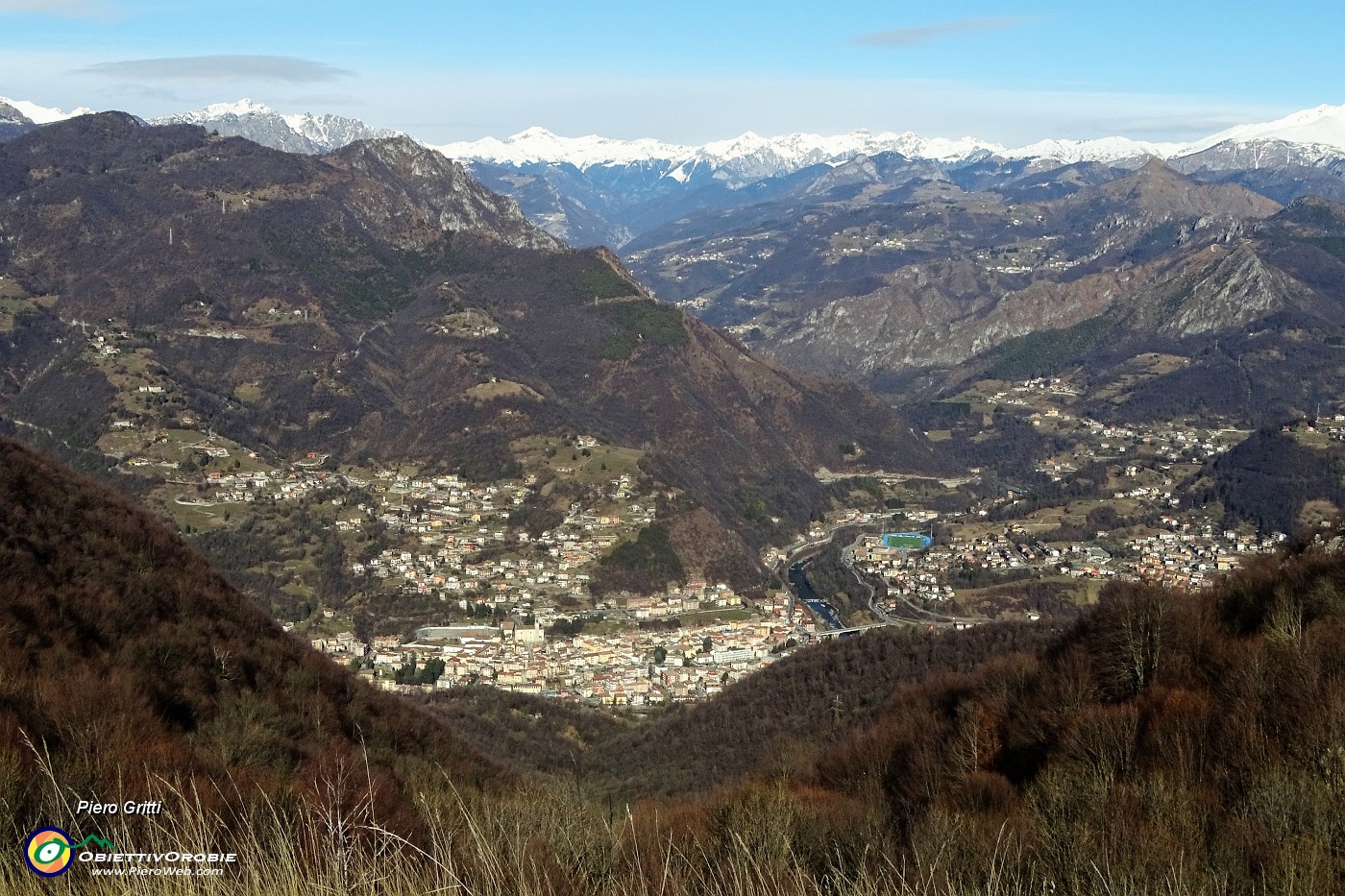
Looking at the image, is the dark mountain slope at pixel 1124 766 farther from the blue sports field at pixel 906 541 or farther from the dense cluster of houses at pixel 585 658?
the blue sports field at pixel 906 541

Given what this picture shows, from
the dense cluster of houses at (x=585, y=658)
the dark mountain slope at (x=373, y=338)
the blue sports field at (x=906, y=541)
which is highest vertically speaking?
the dark mountain slope at (x=373, y=338)

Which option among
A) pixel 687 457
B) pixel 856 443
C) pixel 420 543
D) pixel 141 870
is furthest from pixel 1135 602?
pixel 856 443

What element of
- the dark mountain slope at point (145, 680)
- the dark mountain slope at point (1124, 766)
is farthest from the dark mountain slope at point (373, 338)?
the dark mountain slope at point (1124, 766)

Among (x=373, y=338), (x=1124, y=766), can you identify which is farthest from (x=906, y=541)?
(x=1124, y=766)

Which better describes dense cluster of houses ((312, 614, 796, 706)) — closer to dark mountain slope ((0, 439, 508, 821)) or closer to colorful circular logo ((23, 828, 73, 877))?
dark mountain slope ((0, 439, 508, 821))

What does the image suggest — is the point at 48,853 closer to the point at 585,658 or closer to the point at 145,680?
the point at 145,680

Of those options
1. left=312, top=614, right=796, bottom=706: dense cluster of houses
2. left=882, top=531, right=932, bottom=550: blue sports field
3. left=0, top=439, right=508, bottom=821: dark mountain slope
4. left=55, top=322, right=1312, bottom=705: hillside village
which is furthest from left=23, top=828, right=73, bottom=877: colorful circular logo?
left=882, top=531, right=932, bottom=550: blue sports field
